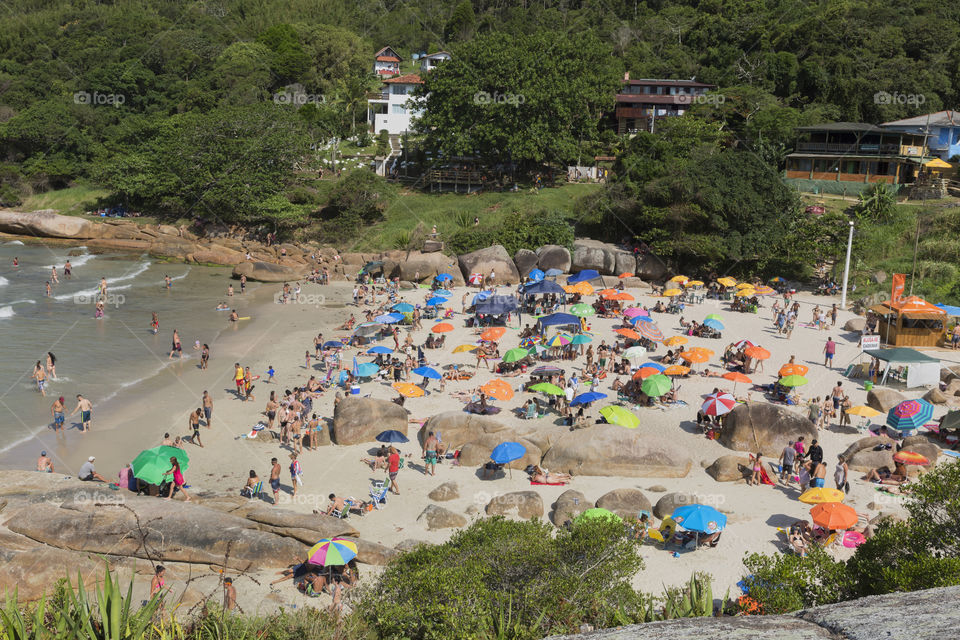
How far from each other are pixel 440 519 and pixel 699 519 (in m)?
5.26

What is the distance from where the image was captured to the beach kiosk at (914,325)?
88.2 ft

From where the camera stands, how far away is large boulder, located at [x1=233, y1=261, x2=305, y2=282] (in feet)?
138

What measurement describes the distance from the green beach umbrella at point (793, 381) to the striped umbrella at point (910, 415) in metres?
2.61

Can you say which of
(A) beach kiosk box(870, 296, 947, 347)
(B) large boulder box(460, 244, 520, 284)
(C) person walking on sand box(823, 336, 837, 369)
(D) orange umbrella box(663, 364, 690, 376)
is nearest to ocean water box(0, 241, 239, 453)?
(B) large boulder box(460, 244, 520, 284)

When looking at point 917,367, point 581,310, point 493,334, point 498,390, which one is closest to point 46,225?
point 493,334

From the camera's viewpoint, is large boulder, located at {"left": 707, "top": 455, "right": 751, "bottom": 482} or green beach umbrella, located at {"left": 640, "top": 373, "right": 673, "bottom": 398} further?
green beach umbrella, located at {"left": 640, "top": 373, "right": 673, "bottom": 398}

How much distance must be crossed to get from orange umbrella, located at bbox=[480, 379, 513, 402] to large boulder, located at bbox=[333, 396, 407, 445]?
2451 millimetres

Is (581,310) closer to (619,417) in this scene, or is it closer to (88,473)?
(619,417)

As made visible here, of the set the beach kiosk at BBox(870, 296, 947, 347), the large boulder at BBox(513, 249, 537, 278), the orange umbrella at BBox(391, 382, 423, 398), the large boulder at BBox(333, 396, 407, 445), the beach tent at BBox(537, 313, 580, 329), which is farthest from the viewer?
the large boulder at BBox(513, 249, 537, 278)

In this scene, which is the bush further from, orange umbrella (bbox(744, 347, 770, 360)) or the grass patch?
the grass patch

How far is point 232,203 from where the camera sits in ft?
160

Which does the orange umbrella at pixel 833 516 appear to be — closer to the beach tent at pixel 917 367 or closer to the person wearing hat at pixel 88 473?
the beach tent at pixel 917 367

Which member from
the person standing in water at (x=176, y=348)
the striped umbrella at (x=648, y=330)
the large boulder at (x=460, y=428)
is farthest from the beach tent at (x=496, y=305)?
the person standing in water at (x=176, y=348)

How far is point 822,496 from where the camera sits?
1572 centimetres
